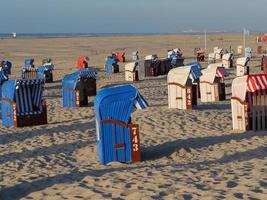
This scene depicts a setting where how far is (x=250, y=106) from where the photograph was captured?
38.4 ft

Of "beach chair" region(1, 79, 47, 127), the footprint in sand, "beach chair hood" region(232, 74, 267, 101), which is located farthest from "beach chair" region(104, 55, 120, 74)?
the footprint in sand

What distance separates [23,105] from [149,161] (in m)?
5.34

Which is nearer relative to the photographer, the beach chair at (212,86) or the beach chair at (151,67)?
the beach chair at (212,86)

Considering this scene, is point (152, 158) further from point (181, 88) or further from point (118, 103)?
point (181, 88)

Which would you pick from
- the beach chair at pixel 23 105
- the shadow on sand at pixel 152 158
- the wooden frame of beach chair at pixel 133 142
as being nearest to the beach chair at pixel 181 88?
the shadow on sand at pixel 152 158

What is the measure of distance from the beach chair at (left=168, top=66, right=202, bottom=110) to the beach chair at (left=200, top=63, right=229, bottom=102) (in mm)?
2024

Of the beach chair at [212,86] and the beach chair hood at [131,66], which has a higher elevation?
the beach chair hood at [131,66]

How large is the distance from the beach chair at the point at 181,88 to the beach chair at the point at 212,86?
2.02 metres

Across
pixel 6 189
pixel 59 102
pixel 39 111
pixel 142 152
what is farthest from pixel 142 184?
pixel 59 102

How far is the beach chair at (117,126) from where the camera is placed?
911 cm

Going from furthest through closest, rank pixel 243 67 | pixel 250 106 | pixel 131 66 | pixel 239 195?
pixel 243 67 < pixel 131 66 < pixel 250 106 < pixel 239 195

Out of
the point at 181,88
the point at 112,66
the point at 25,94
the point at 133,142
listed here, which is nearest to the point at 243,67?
the point at 112,66

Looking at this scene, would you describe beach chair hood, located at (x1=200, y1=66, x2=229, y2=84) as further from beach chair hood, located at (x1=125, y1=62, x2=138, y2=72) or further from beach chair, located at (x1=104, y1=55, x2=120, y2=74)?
beach chair, located at (x1=104, y1=55, x2=120, y2=74)

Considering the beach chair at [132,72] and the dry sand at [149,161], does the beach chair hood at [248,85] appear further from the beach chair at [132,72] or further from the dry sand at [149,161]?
the beach chair at [132,72]
